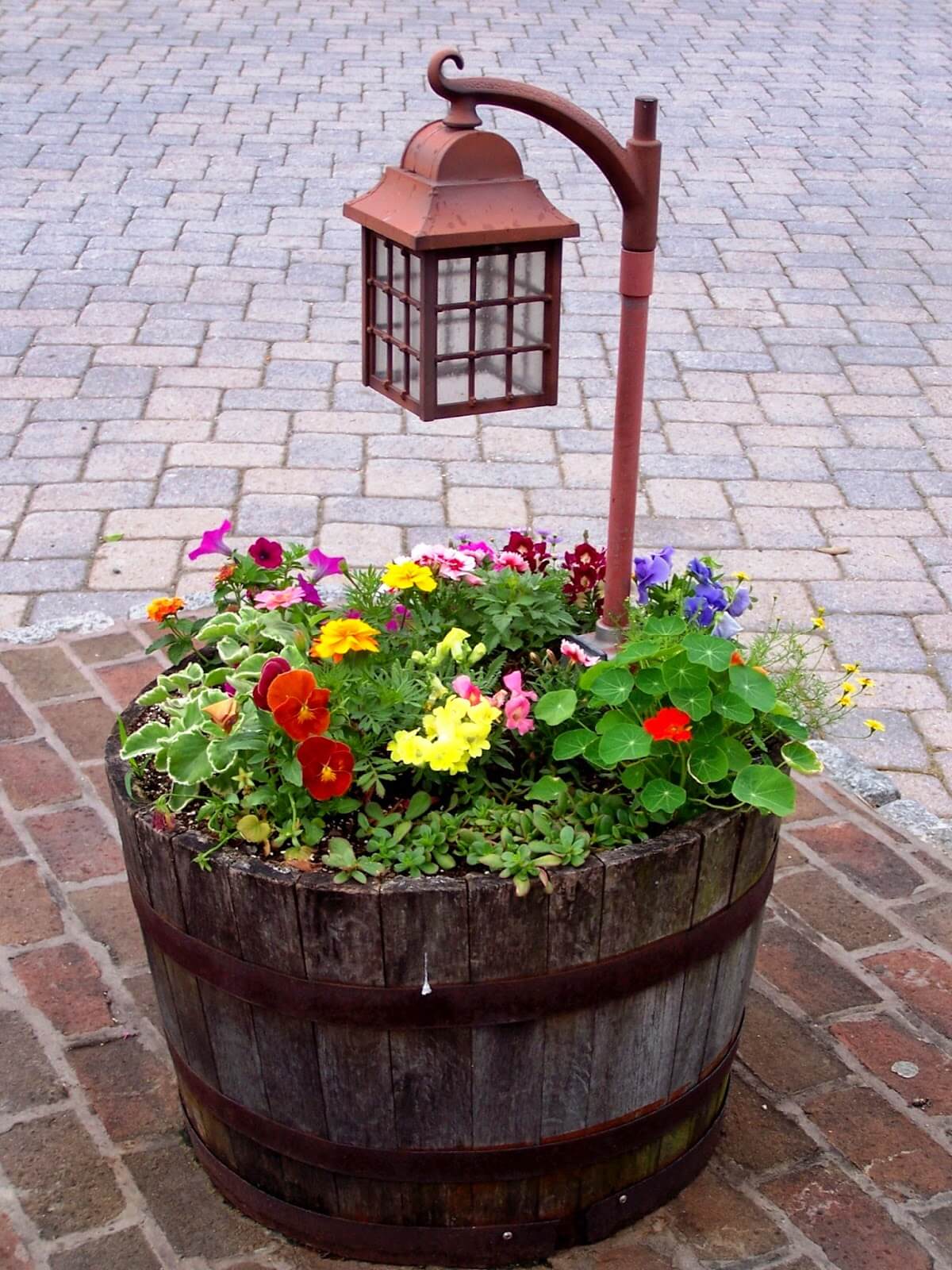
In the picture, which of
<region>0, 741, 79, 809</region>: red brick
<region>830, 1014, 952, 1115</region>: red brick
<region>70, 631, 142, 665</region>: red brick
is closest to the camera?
<region>830, 1014, 952, 1115</region>: red brick

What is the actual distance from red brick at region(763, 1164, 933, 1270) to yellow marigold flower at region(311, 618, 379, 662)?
1211 millimetres

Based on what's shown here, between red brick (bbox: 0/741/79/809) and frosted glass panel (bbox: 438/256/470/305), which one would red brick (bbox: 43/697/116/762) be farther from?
frosted glass panel (bbox: 438/256/470/305)

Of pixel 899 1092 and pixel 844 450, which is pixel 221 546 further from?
pixel 844 450

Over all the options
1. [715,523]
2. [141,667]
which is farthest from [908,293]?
[141,667]

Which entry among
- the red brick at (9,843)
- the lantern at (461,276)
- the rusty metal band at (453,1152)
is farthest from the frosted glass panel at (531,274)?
the red brick at (9,843)

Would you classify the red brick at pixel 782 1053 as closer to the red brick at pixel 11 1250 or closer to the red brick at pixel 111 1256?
the red brick at pixel 111 1256

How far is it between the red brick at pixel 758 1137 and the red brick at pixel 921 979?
1.46 feet

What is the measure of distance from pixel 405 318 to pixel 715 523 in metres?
2.73

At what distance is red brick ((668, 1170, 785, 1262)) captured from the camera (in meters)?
2.43

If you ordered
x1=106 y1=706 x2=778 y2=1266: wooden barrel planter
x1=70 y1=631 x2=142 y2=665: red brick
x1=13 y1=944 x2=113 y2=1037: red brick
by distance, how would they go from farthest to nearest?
x1=70 y1=631 x2=142 y2=665: red brick, x1=13 y1=944 x2=113 y2=1037: red brick, x1=106 y1=706 x2=778 y2=1266: wooden barrel planter

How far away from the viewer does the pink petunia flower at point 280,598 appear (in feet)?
8.20

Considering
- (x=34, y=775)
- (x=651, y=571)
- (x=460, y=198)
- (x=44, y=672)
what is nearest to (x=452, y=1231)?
(x=651, y=571)

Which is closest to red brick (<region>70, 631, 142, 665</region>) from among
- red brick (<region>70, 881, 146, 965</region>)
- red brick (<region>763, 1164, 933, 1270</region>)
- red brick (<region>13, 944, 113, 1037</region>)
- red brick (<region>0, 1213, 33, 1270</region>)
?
red brick (<region>70, 881, 146, 965</region>)

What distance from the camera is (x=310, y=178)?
323 inches
